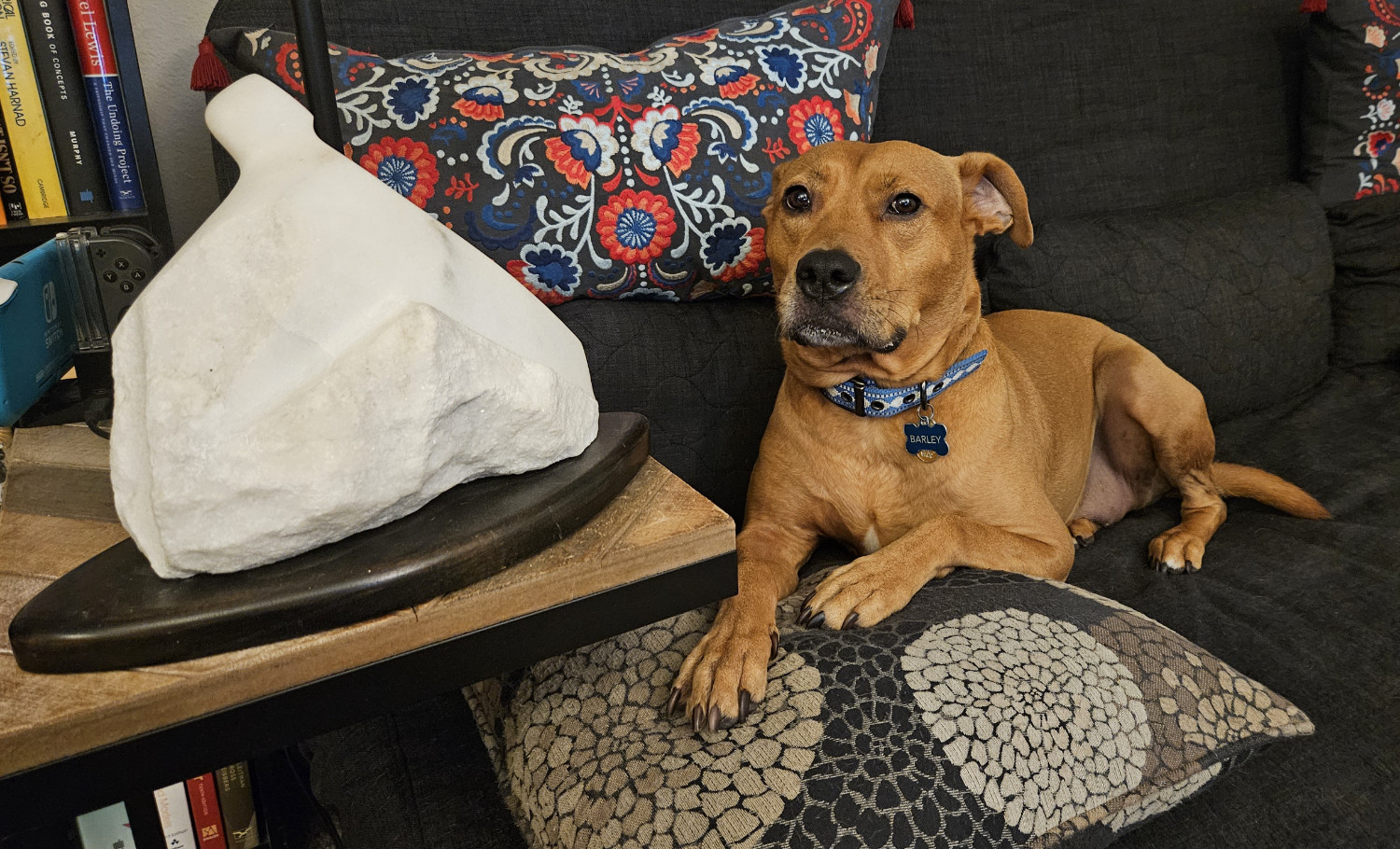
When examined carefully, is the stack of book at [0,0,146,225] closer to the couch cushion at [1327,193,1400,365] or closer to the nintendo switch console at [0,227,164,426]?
the nintendo switch console at [0,227,164,426]

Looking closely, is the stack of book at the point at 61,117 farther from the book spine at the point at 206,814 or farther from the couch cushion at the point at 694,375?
the book spine at the point at 206,814

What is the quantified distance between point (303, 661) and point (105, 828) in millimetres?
1001

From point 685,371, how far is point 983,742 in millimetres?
873

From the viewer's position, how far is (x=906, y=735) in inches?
38.2

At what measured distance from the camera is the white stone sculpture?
70 cm

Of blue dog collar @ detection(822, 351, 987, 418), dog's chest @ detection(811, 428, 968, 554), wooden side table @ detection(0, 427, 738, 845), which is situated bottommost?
dog's chest @ detection(811, 428, 968, 554)

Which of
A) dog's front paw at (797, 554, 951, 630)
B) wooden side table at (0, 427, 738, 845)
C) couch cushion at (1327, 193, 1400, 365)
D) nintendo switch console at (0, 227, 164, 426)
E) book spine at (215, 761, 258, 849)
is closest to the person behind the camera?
wooden side table at (0, 427, 738, 845)

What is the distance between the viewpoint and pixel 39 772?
0.62 metres

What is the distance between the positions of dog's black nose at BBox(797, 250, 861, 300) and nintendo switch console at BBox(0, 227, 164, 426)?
2.96ft

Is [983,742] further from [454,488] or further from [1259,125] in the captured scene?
[1259,125]

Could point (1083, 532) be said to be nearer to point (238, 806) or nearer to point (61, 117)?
point (238, 806)

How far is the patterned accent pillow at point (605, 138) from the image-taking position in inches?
58.1

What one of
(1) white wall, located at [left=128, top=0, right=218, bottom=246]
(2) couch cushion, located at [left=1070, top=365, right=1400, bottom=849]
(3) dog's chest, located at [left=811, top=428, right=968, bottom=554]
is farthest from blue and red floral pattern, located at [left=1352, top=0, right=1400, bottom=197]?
(1) white wall, located at [left=128, top=0, right=218, bottom=246]

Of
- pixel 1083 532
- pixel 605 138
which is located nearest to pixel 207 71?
pixel 605 138
